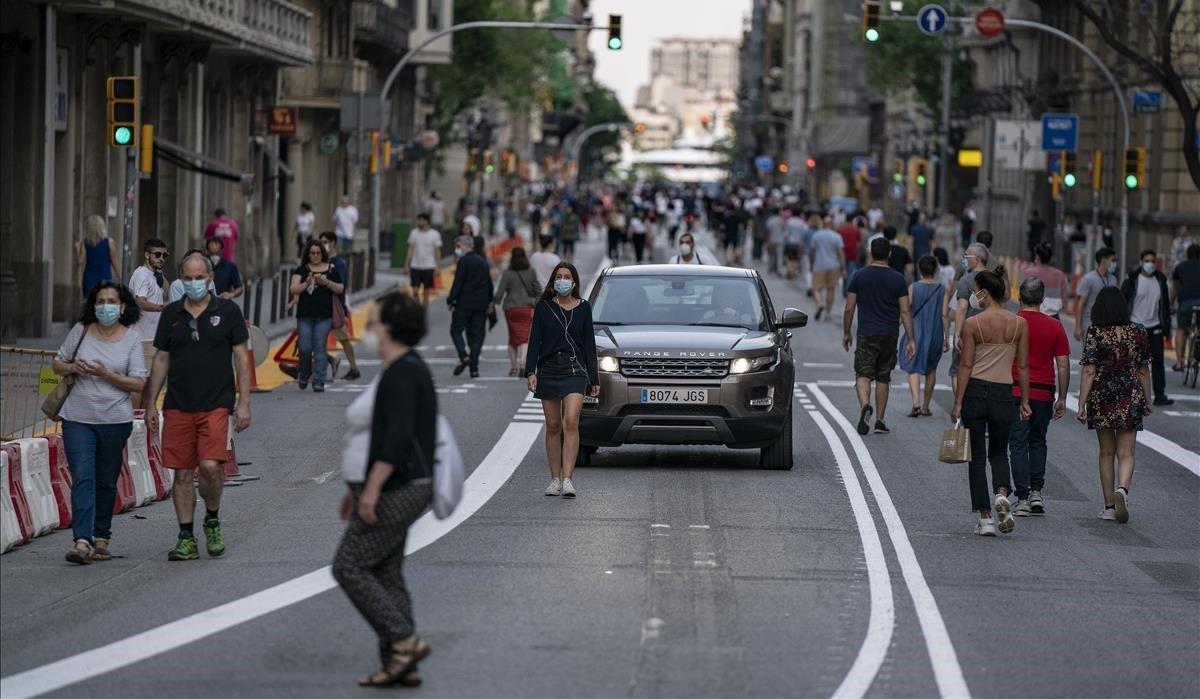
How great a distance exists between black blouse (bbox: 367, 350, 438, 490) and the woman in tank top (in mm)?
5989

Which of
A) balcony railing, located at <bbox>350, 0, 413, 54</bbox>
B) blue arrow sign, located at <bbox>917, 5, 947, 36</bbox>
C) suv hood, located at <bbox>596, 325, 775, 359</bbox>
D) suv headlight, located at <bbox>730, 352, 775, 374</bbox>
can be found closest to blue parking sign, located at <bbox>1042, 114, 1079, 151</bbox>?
blue arrow sign, located at <bbox>917, 5, 947, 36</bbox>

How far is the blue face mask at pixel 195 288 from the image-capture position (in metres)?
12.4

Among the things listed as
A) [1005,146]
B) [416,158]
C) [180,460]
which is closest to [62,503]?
[180,460]

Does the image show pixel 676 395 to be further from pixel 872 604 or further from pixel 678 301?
pixel 872 604

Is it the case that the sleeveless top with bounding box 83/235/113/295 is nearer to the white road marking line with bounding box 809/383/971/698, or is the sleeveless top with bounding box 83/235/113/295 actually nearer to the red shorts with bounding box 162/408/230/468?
the white road marking line with bounding box 809/383/971/698

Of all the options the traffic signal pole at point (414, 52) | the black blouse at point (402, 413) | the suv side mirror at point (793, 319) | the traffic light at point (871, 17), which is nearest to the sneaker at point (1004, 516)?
the suv side mirror at point (793, 319)

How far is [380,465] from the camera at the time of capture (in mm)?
8898

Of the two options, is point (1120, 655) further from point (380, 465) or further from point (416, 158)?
point (416, 158)

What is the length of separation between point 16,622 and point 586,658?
2.89 meters

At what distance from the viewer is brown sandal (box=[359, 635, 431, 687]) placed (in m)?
9.07

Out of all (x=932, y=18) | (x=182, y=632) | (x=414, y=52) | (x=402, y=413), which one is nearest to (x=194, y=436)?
(x=182, y=632)

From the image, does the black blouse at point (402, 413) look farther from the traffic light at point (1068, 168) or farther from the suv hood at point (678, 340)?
the traffic light at point (1068, 168)

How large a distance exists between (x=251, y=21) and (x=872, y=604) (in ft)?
109

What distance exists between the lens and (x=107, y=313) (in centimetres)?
1239
